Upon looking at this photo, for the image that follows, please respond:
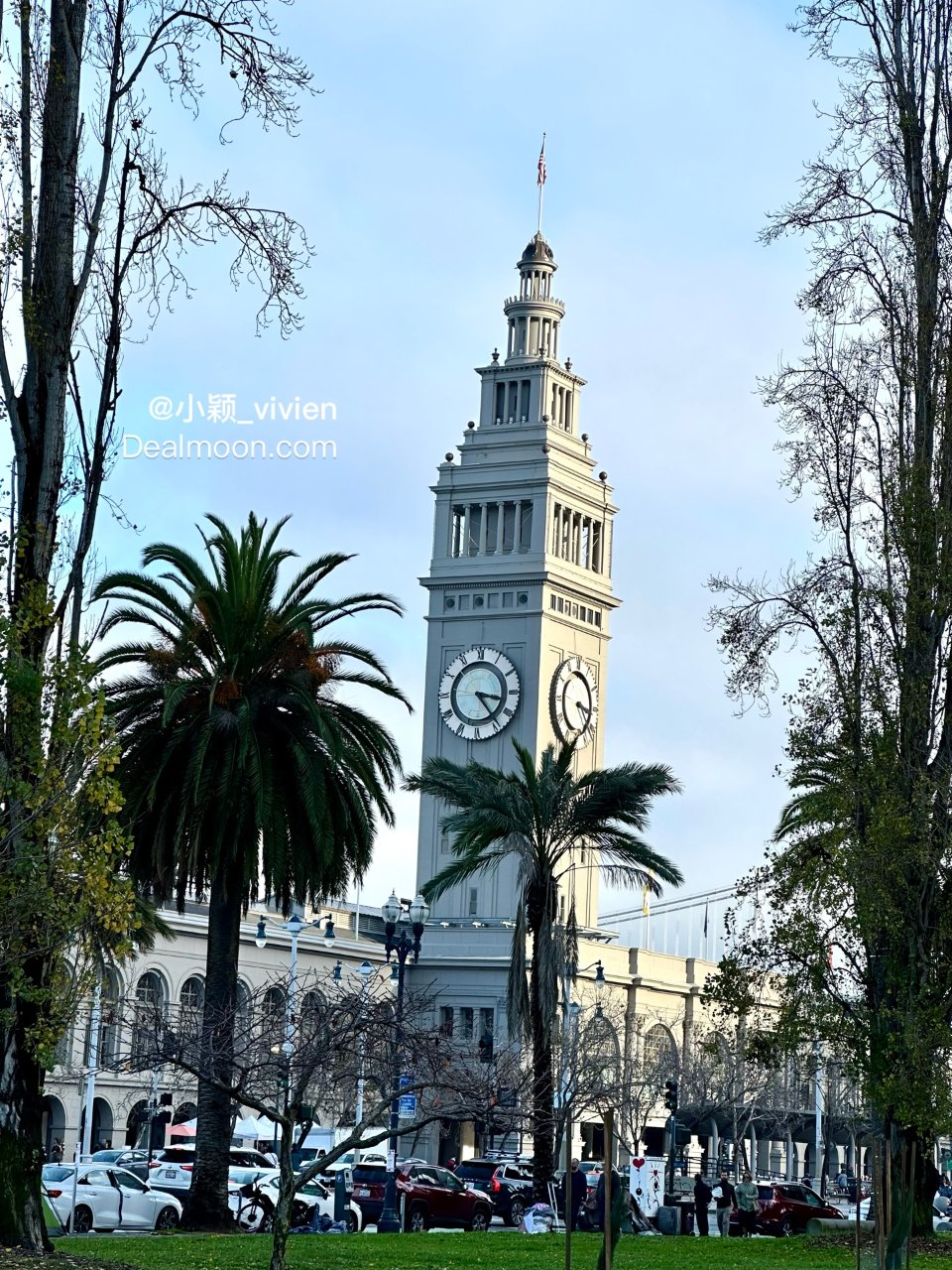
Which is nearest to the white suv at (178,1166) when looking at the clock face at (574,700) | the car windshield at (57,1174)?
the car windshield at (57,1174)

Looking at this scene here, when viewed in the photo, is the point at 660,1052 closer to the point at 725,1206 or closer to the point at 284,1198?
the point at 725,1206

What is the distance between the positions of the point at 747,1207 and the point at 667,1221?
11.3ft

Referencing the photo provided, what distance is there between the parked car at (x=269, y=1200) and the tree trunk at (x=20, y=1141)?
2267 centimetres

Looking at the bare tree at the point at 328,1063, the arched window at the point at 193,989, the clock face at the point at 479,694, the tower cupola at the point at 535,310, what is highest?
the tower cupola at the point at 535,310

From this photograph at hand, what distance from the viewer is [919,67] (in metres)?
33.1

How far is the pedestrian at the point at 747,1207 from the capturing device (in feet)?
→ 153

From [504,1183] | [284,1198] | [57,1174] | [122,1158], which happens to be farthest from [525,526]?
[284,1198]

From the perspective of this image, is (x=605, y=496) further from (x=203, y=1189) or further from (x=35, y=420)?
(x=35, y=420)

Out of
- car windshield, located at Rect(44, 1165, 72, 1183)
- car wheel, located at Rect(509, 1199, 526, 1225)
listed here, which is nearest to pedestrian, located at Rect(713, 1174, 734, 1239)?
car wheel, located at Rect(509, 1199, 526, 1225)

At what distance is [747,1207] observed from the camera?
46.9 metres

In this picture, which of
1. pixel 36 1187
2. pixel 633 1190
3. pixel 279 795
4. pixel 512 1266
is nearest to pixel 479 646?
pixel 633 1190

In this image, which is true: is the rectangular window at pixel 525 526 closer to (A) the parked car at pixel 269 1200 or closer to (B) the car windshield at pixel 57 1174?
(A) the parked car at pixel 269 1200

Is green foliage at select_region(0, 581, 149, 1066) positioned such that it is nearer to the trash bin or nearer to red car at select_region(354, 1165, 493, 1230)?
red car at select_region(354, 1165, 493, 1230)

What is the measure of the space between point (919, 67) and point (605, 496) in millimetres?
78922
